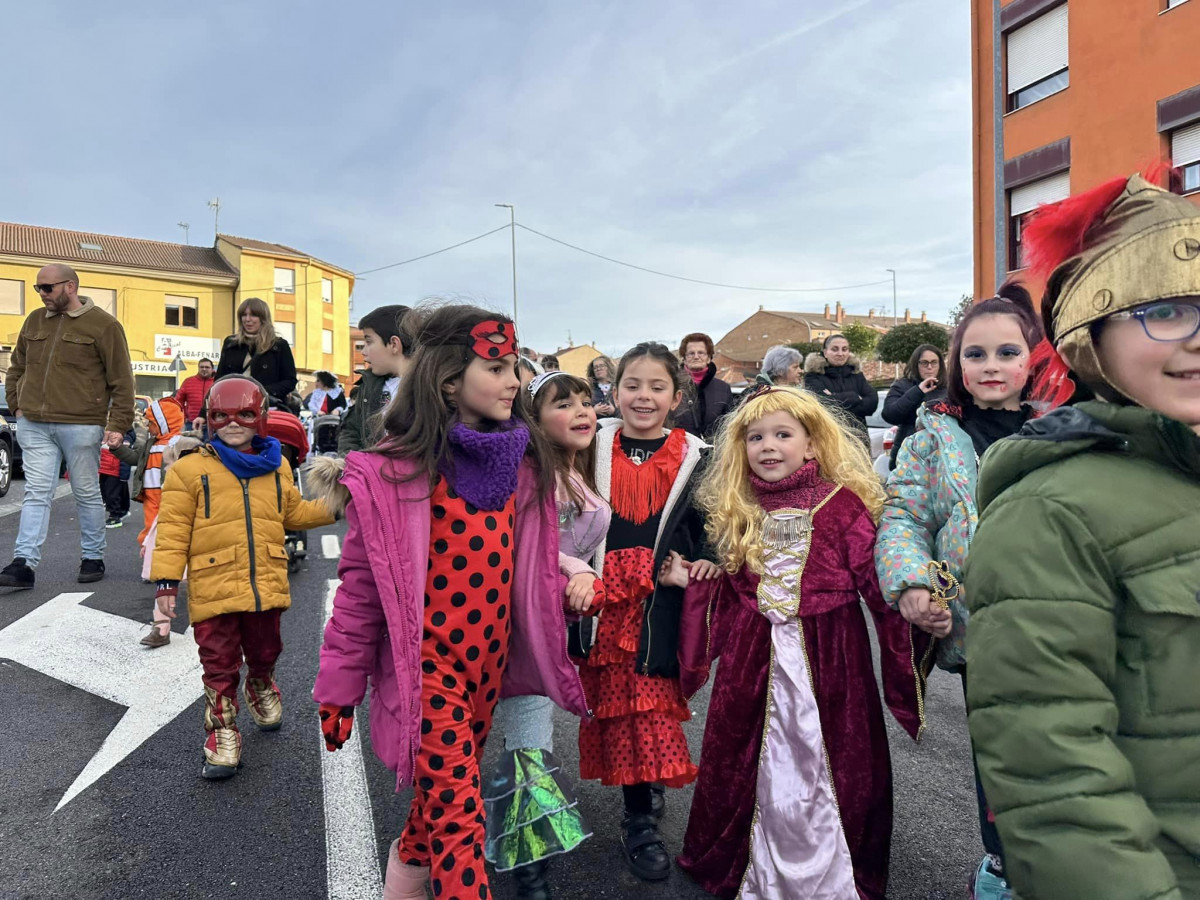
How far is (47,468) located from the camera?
564 centimetres

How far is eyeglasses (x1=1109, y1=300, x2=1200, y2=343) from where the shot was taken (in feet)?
3.55

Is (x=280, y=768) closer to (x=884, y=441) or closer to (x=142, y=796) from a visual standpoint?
(x=142, y=796)

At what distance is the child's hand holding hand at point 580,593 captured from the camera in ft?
7.55

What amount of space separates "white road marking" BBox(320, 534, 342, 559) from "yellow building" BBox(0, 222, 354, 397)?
2720 centimetres

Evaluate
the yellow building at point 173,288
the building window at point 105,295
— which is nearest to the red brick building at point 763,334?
the yellow building at point 173,288

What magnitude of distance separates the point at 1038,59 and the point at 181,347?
1451 inches

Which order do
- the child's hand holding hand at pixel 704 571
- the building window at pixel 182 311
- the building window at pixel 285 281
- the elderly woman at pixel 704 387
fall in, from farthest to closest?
the building window at pixel 285 281, the building window at pixel 182 311, the elderly woman at pixel 704 387, the child's hand holding hand at pixel 704 571

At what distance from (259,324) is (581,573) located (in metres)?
3.95

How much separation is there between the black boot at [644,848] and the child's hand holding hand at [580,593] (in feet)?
2.63

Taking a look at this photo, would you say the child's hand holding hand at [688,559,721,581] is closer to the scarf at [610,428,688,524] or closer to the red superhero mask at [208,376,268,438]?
the scarf at [610,428,688,524]

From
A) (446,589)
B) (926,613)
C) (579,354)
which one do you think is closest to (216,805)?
(446,589)

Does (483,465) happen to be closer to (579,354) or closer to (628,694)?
(628,694)

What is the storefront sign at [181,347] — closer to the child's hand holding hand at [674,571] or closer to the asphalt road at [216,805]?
the asphalt road at [216,805]

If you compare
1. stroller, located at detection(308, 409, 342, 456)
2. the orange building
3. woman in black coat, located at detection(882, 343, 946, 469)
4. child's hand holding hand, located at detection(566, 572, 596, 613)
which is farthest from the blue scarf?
the orange building
